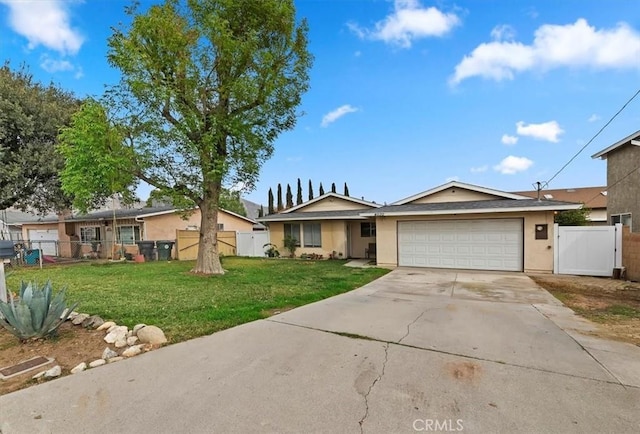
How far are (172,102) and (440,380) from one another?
10.9 meters

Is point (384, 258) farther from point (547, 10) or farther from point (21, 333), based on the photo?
point (21, 333)

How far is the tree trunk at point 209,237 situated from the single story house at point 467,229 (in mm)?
6534

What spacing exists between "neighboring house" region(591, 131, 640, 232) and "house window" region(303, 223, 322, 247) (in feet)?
43.8

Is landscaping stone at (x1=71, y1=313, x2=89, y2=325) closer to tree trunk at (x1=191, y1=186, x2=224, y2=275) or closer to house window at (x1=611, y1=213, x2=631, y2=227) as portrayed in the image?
tree trunk at (x1=191, y1=186, x2=224, y2=275)

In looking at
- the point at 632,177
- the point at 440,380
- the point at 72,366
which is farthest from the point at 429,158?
the point at 72,366

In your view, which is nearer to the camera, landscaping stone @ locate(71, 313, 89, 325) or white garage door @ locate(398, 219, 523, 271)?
landscaping stone @ locate(71, 313, 89, 325)

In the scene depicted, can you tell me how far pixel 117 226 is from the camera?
20719 millimetres

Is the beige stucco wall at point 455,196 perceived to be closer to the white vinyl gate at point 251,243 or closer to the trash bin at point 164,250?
the white vinyl gate at point 251,243

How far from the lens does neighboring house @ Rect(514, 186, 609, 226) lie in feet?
82.0

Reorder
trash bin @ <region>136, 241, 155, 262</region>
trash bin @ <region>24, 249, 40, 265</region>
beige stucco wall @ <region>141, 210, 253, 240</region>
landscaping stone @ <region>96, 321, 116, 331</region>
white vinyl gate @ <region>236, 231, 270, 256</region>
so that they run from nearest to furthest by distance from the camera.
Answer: landscaping stone @ <region>96, 321, 116, 331</region> < trash bin @ <region>24, 249, 40, 265</region> < trash bin @ <region>136, 241, 155, 262</region> < beige stucco wall @ <region>141, 210, 253, 240</region> < white vinyl gate @ <region>236, 231, 270, 256</region>

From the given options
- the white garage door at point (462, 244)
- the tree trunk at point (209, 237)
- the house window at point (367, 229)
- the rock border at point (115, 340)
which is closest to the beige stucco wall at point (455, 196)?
the white garage door at point (462, 244)

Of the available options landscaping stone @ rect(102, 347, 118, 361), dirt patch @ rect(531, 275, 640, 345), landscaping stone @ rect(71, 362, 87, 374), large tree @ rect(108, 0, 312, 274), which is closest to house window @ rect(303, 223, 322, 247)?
large tree @ rect(108, 0, 312, 274)

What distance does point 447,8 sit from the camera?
10508 millimetres

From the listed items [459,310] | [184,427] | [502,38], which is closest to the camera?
[184,427]
